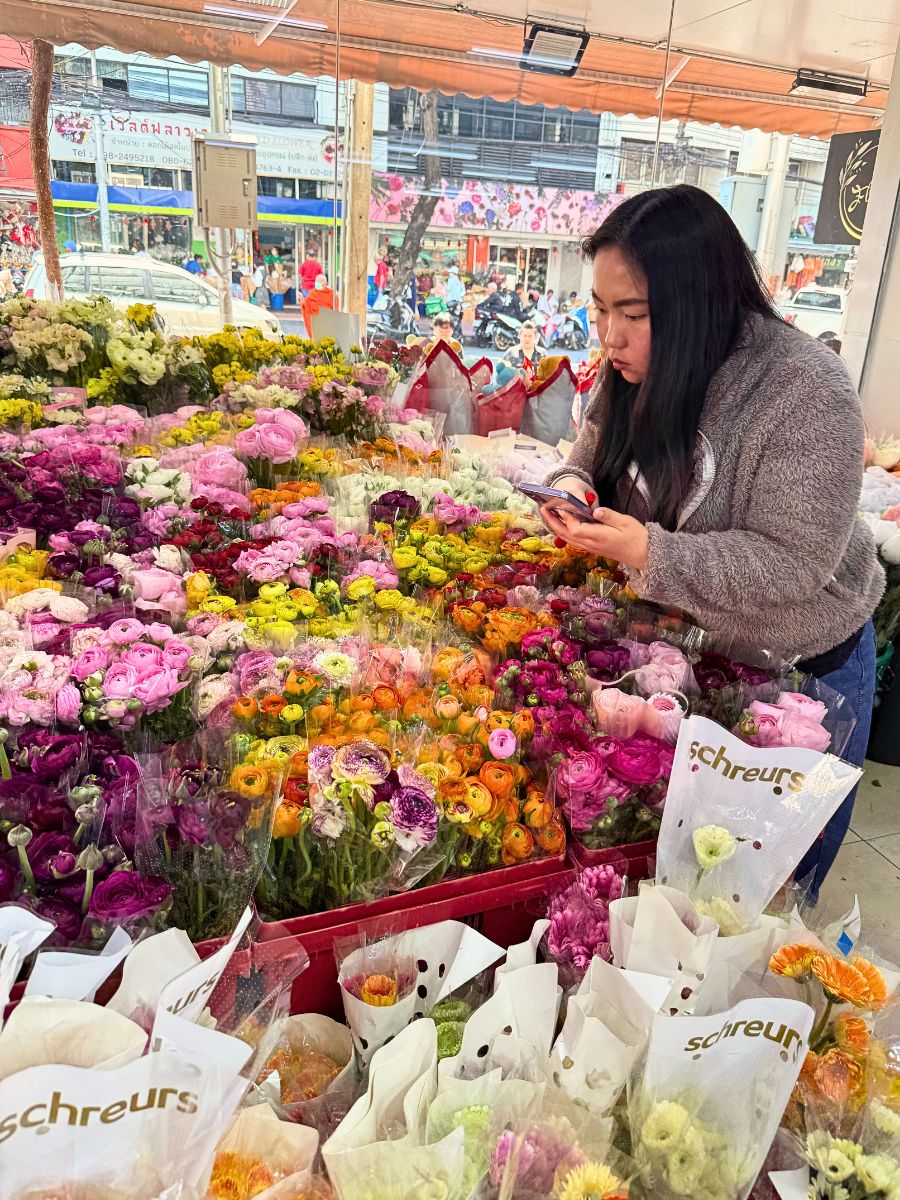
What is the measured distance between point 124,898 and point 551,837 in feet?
1.85

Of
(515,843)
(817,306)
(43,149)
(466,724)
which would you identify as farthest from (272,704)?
(817,306)

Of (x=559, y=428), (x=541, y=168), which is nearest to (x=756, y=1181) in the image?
(x=559, y=428)

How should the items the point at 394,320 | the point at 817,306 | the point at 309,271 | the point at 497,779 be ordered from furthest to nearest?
the point at 817,306 < the point at 394,320 < the point at 309,271 < the point at 497,779

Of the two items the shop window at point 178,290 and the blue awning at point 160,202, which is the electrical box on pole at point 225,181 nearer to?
the blue awning at point 160,202

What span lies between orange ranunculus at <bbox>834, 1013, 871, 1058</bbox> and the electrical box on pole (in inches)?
171

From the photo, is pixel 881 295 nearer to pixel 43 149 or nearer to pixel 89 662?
pixel 89 662

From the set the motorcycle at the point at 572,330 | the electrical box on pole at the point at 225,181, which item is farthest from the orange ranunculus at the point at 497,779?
the motorcycle at the point at 572,330

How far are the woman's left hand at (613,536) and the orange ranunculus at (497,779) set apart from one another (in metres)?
0.46

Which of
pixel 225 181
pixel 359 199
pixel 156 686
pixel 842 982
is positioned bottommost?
pixel 842 982

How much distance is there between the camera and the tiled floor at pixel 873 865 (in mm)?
2049

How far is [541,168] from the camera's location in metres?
7.48

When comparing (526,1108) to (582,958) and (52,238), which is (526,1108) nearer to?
(582,958)

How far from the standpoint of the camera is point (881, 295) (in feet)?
11.8

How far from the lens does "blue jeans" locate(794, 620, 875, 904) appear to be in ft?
5.33
